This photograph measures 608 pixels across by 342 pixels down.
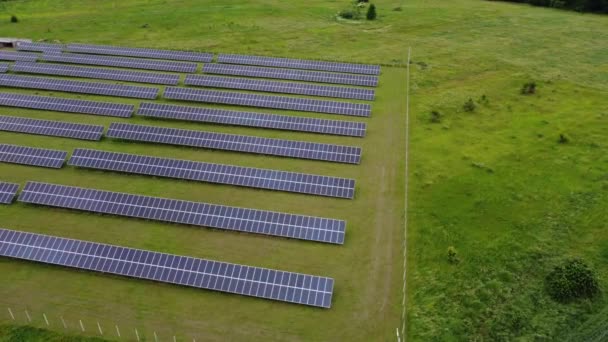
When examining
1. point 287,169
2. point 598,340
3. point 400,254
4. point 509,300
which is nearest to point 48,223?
point 287,169

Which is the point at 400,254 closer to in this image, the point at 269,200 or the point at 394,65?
the point at 269,200

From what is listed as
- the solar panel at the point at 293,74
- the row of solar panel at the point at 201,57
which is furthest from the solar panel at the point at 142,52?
the solar panel at the point at 293,74

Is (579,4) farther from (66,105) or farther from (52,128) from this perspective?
(52,128)

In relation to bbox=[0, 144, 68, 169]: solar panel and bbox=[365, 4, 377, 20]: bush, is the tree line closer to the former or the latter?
bbox=[365, 4, 377, 20]: bush

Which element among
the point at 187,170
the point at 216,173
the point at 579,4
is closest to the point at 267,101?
the point at 216,173

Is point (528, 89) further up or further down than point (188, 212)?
further up

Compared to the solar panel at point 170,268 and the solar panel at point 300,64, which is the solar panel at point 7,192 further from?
the solar panel at point 300,64
